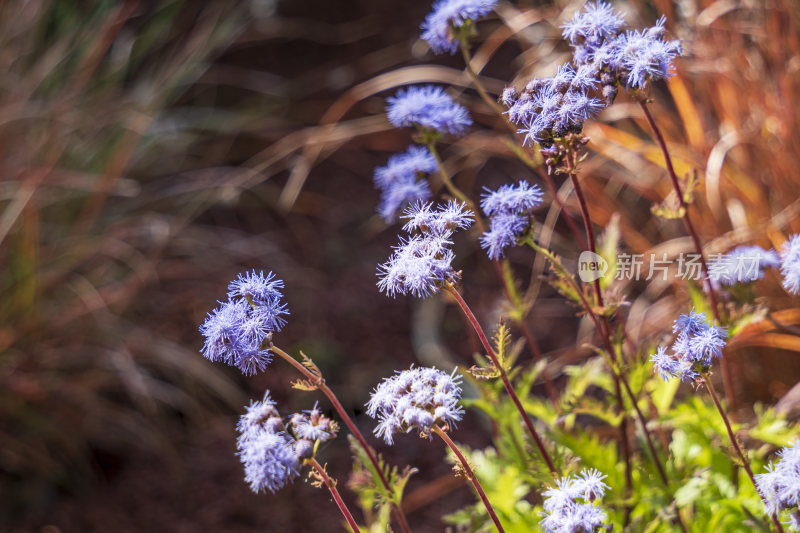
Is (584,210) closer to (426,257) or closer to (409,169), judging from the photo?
(426,257)

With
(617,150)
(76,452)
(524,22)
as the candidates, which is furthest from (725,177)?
(76,452)

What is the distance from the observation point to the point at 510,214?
1.63 m

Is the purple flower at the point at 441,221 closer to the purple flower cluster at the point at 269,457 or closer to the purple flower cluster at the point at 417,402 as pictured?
the purple flower cluster at the point at 417,402

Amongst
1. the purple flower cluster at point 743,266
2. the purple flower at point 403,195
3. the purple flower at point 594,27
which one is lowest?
the purple flower cluster at point 743,266

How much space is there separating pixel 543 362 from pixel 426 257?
0.89 metres

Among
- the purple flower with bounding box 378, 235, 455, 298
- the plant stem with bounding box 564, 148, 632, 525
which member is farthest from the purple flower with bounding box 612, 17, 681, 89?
the purple flower with bounding box 378, 235, 455, 298

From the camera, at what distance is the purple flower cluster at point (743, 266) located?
192 cm

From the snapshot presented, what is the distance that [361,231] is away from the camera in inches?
172

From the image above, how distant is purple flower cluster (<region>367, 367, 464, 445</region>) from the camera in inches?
51.5

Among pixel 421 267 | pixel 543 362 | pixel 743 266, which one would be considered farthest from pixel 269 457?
pixel 743 266

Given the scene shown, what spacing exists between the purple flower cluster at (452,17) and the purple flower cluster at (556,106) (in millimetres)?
377

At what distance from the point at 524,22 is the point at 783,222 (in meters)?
1.38

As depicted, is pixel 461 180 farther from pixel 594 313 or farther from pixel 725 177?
pixel 594 313

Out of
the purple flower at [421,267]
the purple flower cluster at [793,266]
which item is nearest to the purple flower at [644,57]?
the purple flower cluster at [793,266]
